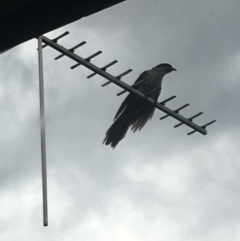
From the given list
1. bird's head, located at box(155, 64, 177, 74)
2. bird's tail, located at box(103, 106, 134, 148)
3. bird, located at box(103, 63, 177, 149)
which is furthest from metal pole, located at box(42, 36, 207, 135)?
bird's head, located at box(155, 64, 177, 74)

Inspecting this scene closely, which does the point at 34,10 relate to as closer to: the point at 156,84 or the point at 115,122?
the point at 115,122

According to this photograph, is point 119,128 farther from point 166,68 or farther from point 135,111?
point 166,68

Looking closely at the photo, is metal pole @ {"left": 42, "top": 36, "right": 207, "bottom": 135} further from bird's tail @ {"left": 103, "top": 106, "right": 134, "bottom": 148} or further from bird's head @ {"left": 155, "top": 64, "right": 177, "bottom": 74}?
bird's head @ {"left": 155, "top": 64, "right": 177, "bottom": 74}

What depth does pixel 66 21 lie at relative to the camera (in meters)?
3.17

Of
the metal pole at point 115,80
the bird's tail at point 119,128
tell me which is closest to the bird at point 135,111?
the bird's tail at point 119,128

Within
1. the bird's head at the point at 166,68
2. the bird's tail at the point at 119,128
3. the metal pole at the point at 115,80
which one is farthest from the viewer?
the bird's head at the point at 166,68

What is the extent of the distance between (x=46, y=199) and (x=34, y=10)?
122cm

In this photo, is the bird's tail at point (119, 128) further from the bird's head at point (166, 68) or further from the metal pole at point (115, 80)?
the bird's head at point (166, 68)

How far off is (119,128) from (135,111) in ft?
1.67

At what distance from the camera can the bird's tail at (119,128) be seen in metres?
6.18

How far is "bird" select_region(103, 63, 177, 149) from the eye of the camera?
20.3 ft

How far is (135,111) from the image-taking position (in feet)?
22.8

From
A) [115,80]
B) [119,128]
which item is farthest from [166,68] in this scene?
[115,80]

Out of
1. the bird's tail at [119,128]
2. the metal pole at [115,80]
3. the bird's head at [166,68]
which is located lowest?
the metal pole at [115,80]
